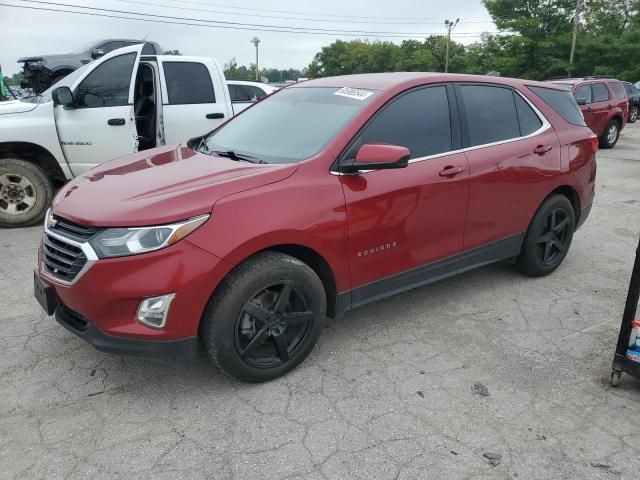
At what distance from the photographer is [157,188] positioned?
283cm

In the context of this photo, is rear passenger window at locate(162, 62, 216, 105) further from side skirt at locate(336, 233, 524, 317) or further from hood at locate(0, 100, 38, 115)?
side skirt at locate(336, 233, 524, 317)

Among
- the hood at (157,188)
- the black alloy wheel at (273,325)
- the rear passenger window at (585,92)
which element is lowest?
the black alloy wheel at (273,325)

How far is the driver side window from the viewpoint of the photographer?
6.21 metres

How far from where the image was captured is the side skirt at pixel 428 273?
10.9ft

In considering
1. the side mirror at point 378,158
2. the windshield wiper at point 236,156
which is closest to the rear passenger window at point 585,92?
the side mirror at point 378,158

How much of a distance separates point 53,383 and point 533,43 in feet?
140

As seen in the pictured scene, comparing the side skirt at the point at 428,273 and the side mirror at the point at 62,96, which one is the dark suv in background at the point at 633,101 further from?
the side mirror at the point at 62,96

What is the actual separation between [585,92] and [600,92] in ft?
2.15

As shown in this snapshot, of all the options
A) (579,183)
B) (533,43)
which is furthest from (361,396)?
(533,43)

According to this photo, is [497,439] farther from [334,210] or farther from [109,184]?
[109,184]

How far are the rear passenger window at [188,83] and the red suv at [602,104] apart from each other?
32.3 feet

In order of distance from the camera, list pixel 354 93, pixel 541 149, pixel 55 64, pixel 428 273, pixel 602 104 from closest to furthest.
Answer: pixel 354 93 < pixel 428 273 < pixel 541 149 < pixel 55 64 < pixel 602 104

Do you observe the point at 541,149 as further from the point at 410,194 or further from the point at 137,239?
the point at 137,239

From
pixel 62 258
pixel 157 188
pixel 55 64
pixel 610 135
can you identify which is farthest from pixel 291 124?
pixel 610 135
